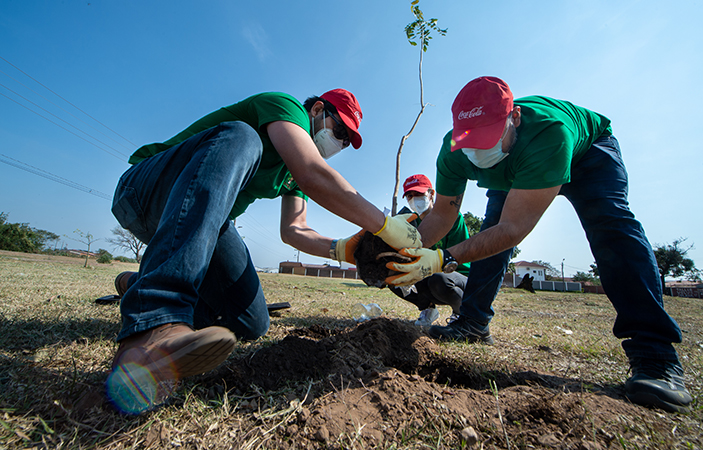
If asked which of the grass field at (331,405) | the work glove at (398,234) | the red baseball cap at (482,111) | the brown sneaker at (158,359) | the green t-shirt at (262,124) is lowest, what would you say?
the grass field at (331,405)

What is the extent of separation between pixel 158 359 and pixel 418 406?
0.91 meters

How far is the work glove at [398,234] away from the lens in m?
1.89

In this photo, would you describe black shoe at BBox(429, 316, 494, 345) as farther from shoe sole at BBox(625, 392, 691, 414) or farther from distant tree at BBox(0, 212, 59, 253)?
distant tree at BBox(0, 212, 59, 253)

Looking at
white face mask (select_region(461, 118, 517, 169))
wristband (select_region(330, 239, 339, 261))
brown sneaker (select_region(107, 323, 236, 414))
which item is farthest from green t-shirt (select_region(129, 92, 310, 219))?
white face mask (select_region(461, 118, 517, 169))

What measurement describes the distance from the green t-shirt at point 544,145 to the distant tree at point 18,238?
44.9 meters

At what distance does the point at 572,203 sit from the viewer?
2.20 meters

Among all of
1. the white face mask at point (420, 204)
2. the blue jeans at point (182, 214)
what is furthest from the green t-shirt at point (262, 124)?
the white face mask at point (420, 204)

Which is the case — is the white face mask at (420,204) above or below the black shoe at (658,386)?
above

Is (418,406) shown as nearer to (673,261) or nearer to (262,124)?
(262,124)

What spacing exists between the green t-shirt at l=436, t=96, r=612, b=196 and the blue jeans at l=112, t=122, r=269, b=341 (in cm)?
172

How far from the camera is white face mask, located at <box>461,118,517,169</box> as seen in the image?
225 centimetres

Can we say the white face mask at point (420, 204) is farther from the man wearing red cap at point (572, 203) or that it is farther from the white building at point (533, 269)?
the white building at point (533, 269)

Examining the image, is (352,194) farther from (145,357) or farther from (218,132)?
(145,357)

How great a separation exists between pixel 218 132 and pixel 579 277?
71.4 metres
